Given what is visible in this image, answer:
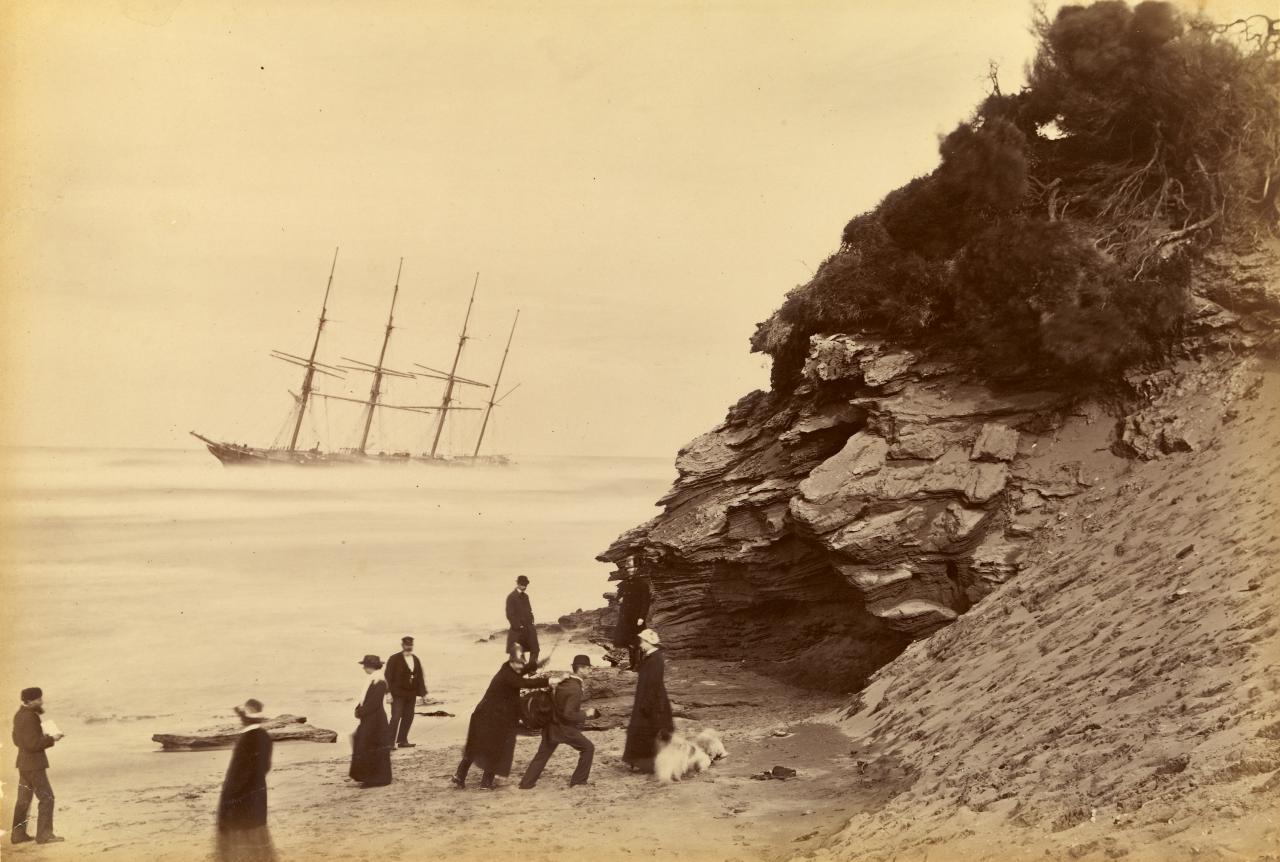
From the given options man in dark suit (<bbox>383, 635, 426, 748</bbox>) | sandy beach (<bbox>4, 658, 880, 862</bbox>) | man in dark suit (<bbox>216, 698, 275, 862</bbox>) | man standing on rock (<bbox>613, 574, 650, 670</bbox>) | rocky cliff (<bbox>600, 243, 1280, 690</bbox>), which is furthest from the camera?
man standing on rock (<bbox>613, 574, 650, 670</bbox>)

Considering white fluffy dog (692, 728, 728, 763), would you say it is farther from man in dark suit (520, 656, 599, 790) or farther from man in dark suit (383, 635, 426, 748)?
man in dark suit (383, 635, 426, 748)

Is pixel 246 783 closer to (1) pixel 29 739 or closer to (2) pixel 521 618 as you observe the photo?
(1) pixel 29 739

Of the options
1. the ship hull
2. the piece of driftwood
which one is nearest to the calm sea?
the piece of driftwood

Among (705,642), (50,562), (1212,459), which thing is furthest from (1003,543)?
(50,562)

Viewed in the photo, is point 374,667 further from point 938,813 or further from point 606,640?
point 606,640

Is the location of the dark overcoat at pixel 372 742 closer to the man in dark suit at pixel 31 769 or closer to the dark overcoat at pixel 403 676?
the dark overcoat at pixel 403 676

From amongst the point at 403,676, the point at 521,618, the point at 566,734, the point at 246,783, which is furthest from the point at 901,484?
the point at 246,783
